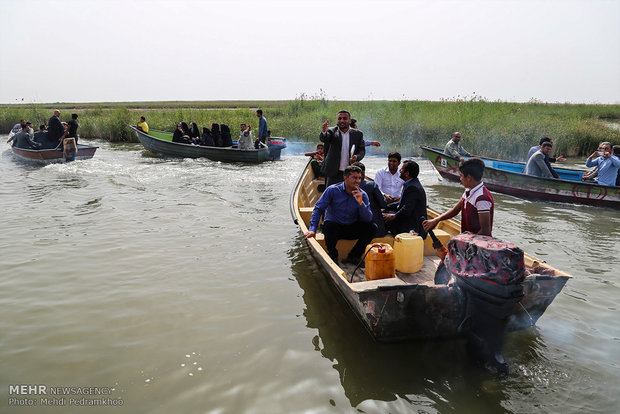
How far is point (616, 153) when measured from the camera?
8539 mm

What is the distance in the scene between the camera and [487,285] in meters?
2.61

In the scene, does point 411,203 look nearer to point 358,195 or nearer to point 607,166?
point 358,195

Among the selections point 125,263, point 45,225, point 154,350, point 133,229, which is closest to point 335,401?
point 154,350

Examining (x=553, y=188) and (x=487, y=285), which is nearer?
(x=487, y=285)

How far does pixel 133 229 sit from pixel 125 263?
5.21 ft

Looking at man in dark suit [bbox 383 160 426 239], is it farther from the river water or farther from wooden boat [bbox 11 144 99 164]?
wooden boat [bbox 11 144 99 164]

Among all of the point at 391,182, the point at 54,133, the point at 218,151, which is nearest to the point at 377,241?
the point at 391,182

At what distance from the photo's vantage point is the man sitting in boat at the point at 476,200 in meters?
3.04

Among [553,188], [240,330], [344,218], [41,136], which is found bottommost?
[240,330]

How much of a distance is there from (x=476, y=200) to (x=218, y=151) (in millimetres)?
12180

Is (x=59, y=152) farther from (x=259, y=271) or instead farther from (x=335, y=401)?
(x=335, y=401)

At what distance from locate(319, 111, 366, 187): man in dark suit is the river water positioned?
1409 mm

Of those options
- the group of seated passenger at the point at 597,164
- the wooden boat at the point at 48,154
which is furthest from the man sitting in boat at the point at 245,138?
the group of seated passenger at the point at 597,164

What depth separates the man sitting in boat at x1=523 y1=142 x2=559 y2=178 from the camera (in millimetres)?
8758
